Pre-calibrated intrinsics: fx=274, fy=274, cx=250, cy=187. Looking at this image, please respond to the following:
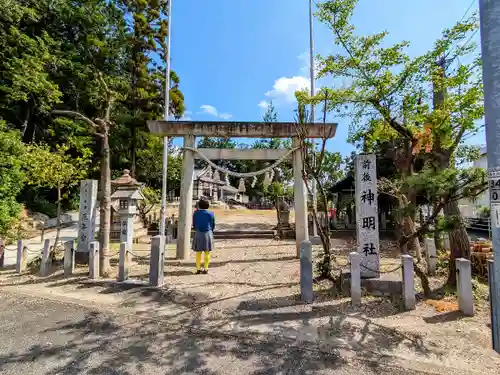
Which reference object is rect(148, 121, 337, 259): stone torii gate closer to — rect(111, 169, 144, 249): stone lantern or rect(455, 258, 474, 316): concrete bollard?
rect(111, 169, 144, 249): stone lantern

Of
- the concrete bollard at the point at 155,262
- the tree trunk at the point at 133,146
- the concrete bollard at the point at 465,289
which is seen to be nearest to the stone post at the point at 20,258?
the concrete bollard at the point at 155,262

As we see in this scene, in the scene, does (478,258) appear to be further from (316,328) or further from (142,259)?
(142,259)

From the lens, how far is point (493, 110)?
7.37ft

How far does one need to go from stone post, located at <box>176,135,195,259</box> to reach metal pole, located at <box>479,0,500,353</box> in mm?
7072

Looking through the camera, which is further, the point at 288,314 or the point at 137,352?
the point at 288,314

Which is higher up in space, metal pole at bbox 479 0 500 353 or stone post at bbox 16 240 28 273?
metal pole at bbox 479 0 500 353

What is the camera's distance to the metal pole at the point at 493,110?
221cm

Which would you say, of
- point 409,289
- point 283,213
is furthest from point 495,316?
point 283,213

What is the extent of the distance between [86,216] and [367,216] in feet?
23.2

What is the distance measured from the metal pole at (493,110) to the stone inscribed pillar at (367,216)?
9.74 ft

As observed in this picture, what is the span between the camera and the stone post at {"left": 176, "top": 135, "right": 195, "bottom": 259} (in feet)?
26.7

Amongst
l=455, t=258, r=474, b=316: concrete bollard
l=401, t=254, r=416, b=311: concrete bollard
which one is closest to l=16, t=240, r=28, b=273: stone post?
l=401, t=254, r=416, b=311: concrete bollard

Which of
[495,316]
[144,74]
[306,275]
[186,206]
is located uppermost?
[144,74]

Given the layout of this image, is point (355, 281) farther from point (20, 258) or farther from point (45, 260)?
point (20, 258)
